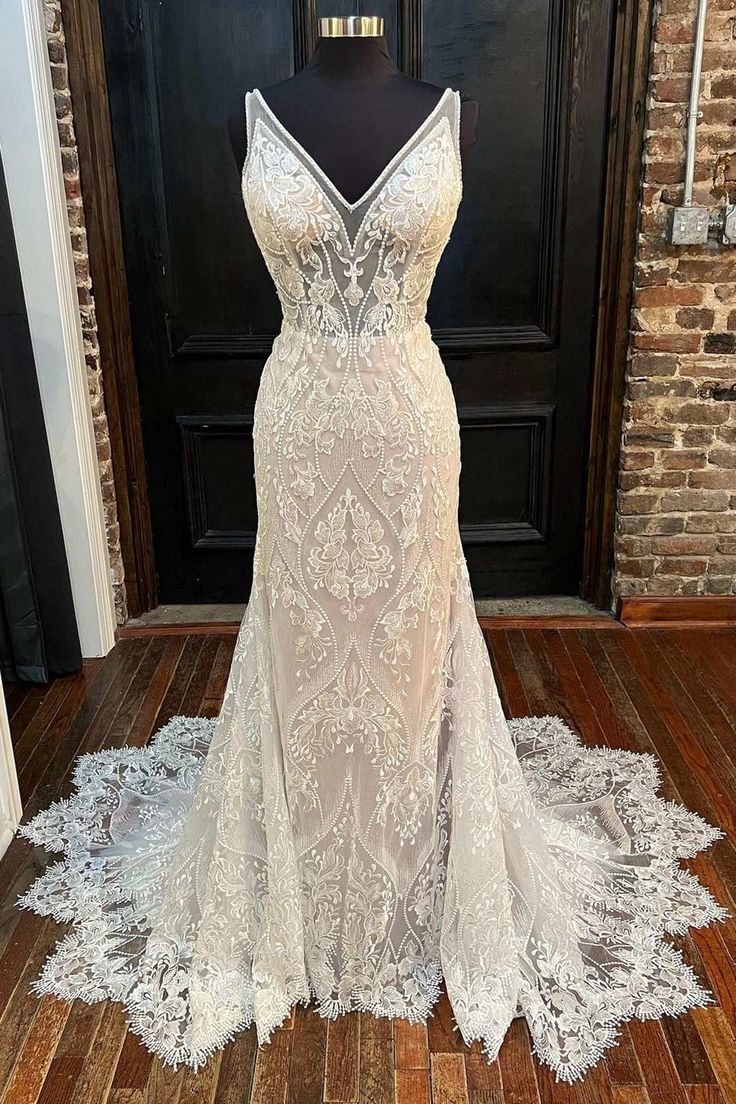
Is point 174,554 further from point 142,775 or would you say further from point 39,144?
point 39,144

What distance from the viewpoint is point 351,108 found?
154 centimetres

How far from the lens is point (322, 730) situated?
1.72 meters

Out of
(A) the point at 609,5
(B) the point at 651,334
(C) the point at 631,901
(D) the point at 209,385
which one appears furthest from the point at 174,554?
(A) the point at 609,5

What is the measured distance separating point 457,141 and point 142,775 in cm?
167

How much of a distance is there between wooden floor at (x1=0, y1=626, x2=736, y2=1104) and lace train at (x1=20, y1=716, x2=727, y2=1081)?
0.03m

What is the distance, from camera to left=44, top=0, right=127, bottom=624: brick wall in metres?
2.70

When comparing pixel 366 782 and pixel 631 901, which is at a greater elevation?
pixel 366 782

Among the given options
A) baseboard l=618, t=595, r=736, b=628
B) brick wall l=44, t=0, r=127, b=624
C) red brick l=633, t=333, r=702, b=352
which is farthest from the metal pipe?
brick wall l=44, t=0, r=127, b=624

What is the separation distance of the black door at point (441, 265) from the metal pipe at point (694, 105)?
26 centimetres

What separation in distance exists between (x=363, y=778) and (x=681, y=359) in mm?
1875

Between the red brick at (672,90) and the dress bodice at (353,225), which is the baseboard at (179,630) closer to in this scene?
the dress bodice at (353,225)

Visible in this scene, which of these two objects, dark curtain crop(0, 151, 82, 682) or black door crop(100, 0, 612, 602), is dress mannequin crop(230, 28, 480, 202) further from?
black door crop(100, 0, 612, 602)

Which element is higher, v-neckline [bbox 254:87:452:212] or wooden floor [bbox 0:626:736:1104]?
v-neckline [bbox 254:87:452:212]

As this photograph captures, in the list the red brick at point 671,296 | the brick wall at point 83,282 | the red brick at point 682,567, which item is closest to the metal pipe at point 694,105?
the red brick at point 671,296
